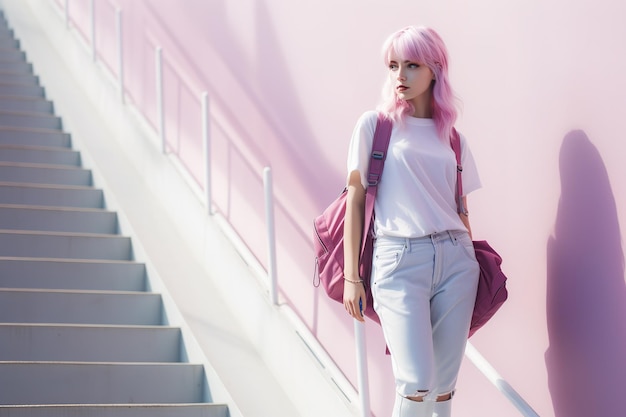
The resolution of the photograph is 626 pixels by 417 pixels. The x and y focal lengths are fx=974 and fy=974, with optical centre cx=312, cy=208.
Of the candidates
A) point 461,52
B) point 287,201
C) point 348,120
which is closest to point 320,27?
point 348,120

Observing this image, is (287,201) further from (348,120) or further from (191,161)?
(191,161)

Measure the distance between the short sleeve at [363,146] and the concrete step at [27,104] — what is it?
13.3 feet

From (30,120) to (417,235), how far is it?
4013mm

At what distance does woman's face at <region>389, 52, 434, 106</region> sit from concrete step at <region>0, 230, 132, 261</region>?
2293mm

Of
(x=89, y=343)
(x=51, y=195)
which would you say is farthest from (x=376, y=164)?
(x=51, y=195)

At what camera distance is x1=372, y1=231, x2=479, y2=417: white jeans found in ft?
7.32

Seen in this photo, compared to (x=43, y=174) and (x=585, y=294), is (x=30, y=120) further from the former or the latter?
(x=585, y=294)

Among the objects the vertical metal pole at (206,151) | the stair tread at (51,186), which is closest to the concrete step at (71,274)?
the vertical metal pole at (206,151)

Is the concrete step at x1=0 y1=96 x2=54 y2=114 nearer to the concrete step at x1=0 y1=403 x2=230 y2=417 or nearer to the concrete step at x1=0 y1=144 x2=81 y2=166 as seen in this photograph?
the concrete step at x1=0 y1=144 x2=81 y2=166

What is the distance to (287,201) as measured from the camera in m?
3.88

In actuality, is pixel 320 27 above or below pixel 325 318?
above

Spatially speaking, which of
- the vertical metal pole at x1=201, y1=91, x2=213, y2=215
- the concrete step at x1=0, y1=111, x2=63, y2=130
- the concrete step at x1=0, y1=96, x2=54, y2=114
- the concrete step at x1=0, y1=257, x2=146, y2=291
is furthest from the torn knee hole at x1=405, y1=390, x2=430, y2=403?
the concrete step at x1=0, y1=96, x2=54, y2=114

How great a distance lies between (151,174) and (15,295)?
5.54ft

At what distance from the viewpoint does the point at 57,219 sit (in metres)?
4.52
